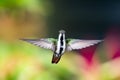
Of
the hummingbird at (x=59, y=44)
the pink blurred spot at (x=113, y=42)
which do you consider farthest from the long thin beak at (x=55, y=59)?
the pink blurred spot at (x=113, y=42)

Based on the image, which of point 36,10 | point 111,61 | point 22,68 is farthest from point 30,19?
point 111,61

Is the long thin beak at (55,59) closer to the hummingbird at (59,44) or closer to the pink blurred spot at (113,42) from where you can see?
the hummingbird at (59,44)

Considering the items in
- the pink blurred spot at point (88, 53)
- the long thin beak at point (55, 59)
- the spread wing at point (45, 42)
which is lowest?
the long thin beak at point (55, 59)

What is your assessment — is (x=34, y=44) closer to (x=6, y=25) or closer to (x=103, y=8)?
(x=6, y=25)

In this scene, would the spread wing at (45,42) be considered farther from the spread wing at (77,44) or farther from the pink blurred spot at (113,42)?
the pink blurred spot at (113,42)

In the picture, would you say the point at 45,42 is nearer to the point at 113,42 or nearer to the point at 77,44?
the point at 77,44

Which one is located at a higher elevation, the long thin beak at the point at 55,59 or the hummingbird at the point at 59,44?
the hummingbird at the point at 59,44
